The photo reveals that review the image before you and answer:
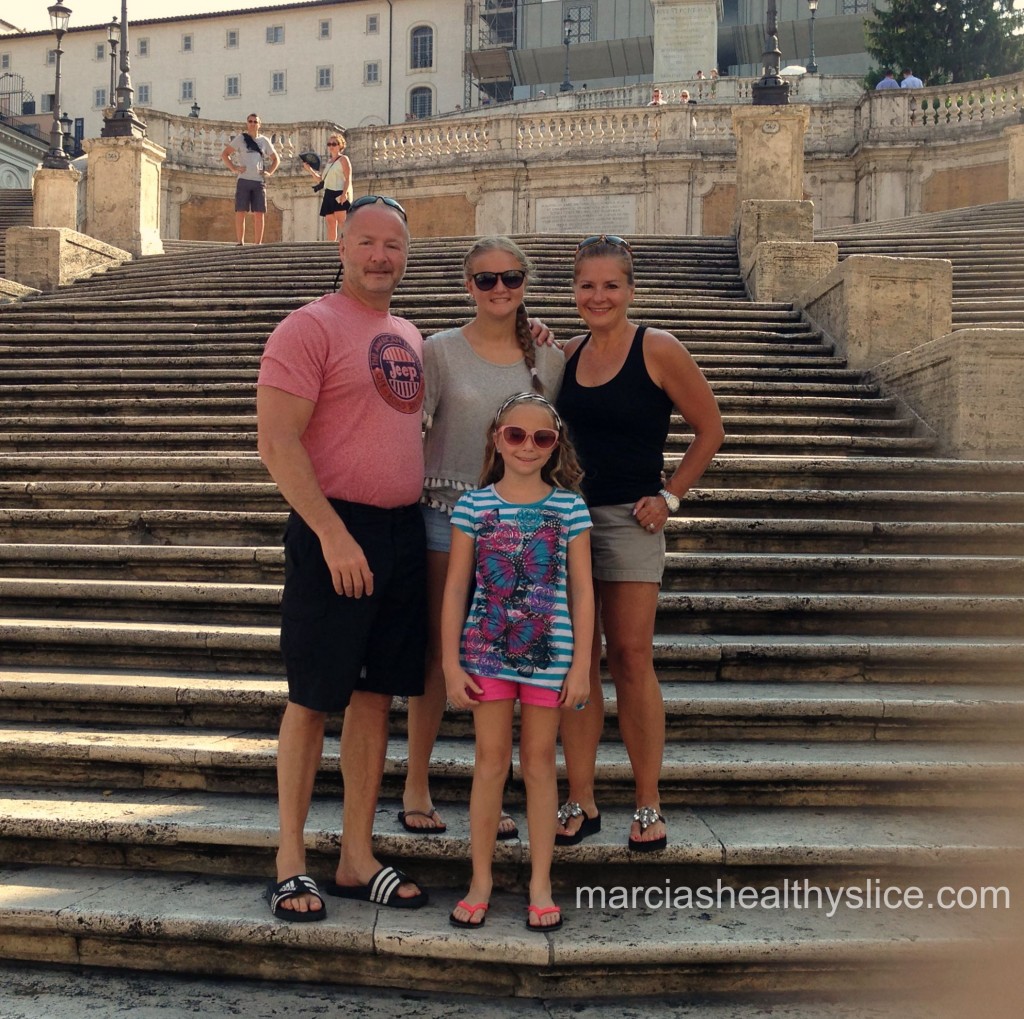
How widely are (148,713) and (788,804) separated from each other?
2624mm

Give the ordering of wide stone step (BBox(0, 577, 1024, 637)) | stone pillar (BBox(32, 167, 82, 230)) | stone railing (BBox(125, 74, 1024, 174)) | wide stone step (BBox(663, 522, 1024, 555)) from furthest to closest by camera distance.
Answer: stone railing (BBox(125, 74, 1024, 174))
stone pillar (BBox(32, 167, 82, 230))
wide stone step (BBox(663, 522, 1024, 555))
wide stone step (BBox(0, 577, 1024, 637))

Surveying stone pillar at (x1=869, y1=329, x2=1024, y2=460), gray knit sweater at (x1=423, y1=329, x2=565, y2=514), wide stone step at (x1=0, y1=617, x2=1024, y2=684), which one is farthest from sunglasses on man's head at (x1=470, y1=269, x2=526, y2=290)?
stone pillar at (x1=869, y1=329, x2=1024, y2=460)

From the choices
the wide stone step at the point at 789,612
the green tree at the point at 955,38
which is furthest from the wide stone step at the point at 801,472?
the green tree at the point at 955,38

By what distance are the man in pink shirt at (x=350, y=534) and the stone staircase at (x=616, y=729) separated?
1.05 ft

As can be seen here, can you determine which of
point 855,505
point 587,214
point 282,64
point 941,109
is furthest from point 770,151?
point 282,64

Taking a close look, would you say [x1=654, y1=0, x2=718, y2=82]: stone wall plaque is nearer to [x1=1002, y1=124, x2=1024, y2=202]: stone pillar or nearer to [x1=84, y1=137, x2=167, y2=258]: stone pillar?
[x1=1002, y1=124, x2=1024, y2=202]: stone pillar

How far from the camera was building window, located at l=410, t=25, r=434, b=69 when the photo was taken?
2311 inches

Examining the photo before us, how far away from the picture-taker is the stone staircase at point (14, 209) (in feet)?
68.9

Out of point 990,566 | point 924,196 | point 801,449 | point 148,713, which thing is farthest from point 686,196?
point 148,713

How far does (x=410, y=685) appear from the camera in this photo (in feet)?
11.5

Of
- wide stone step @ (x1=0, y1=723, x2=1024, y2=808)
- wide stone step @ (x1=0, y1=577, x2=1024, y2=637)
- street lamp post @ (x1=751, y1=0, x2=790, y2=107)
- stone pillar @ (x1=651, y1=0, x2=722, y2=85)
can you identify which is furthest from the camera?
stone pillar @ (x1=651, y1=0, x2=722, y2=85)

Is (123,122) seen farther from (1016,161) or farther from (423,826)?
(423,826)

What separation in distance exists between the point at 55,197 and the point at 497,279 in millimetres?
16411

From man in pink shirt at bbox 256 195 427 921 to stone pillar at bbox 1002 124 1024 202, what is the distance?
17.7 metres
